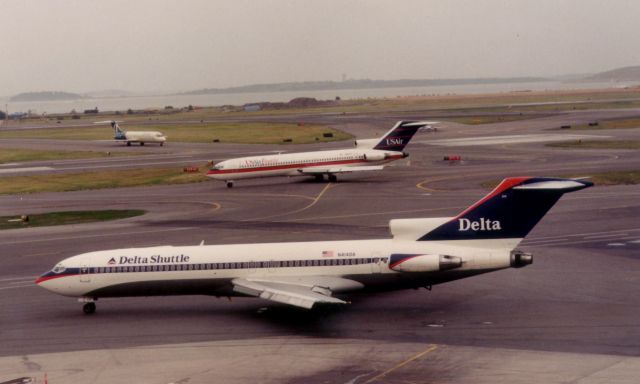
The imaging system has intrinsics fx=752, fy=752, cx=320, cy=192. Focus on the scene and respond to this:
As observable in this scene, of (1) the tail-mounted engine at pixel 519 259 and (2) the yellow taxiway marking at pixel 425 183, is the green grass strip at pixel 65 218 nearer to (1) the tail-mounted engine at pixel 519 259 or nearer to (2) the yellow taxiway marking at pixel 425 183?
(2) the yellow taxiway marking at pixel 425 183

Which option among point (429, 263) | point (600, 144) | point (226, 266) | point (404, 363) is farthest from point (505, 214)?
point (600, 144)

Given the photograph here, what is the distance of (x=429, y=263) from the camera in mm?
29062

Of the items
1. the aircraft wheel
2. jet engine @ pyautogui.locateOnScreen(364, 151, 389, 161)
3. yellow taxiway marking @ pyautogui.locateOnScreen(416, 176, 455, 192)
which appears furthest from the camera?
jet engine @ pyautogui.locateOnScreen(364, 151, 389, 161)

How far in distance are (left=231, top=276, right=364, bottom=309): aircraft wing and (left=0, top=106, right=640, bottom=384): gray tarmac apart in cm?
116

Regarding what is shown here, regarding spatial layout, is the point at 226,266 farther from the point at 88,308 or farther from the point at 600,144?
the point at 600,144

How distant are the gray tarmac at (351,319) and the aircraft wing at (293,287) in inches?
45.8

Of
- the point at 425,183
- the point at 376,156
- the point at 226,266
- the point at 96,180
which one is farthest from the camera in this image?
the point at 96,180

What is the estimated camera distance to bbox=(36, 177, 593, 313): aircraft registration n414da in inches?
1150

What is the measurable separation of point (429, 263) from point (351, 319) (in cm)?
375

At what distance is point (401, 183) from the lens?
6812 cm

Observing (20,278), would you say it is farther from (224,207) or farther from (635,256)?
(635,256)

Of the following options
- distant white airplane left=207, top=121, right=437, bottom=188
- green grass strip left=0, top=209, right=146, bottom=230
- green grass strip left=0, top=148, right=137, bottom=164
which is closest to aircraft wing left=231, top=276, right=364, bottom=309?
green grass strip left=0, top=209, right=146, bottom=230

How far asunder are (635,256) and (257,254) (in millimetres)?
19247

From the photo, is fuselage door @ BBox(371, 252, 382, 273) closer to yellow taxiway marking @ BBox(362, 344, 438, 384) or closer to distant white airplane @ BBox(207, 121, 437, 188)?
yellow taxiway marking @ BBox(362, 344, 438, 384)
